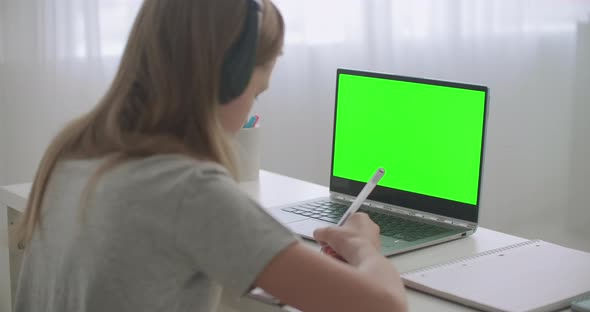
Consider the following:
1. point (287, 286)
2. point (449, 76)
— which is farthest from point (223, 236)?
point (449, 76)

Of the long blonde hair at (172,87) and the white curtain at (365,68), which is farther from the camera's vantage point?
the white curtain at (365,68)

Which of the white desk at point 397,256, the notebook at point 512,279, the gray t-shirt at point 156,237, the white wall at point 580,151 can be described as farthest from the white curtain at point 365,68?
the gray t-shirt at point 156,237

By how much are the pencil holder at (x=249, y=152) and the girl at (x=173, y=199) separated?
77cm

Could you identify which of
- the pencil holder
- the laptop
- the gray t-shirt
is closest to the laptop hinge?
the laptop

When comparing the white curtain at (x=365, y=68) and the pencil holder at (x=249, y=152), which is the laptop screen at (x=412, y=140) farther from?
the white curtain at (x=365, y=68)

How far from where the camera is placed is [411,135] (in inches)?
58.2

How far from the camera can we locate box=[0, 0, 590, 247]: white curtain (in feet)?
8.20

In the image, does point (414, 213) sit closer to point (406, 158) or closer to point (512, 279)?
point (406, 158)

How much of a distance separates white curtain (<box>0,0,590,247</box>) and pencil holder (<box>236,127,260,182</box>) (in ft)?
3.33

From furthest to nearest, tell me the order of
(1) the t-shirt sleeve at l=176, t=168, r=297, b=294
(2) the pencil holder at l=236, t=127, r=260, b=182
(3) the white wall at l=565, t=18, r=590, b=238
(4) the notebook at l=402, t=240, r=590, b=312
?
(3) the white wall at l=565, t=18, r=590, b=238 → (2) the pencil holder at l=236, t=127, r=260, b=182 → (4) the notebook at l=402, t=240, r=590, b=312 → (1) the t-shirt sleeve at l=176, t=168, r=297, b=294

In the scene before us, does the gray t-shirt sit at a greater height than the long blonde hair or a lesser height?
lesser

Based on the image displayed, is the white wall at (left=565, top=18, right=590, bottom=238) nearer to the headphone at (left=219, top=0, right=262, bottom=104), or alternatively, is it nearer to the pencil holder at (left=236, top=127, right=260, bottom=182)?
the pencil holder at (left=236, top=127, right=260, bottom=182)

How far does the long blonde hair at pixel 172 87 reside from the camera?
2.92 ft

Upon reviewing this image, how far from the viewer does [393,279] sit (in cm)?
96
